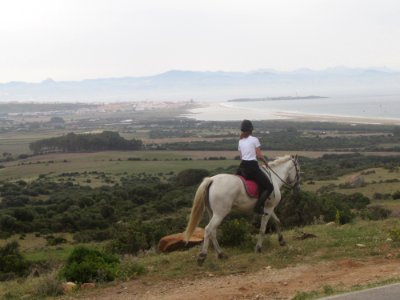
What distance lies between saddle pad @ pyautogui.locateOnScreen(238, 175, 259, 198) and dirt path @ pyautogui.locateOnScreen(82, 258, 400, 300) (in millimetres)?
1634

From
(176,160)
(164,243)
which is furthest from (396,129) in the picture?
(164,243)

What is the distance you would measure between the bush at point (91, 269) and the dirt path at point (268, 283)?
63cm

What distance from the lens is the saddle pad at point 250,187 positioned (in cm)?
1042

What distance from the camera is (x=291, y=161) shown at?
11930 millimetres

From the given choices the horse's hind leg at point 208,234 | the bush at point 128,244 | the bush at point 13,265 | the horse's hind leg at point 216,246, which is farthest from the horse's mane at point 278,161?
the bush at point 13,265

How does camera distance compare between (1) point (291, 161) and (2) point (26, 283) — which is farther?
(1) point (291, 161)

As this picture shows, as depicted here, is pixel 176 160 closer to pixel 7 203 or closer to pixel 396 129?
pixel 7 203

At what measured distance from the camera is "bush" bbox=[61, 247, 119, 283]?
992 centimetres

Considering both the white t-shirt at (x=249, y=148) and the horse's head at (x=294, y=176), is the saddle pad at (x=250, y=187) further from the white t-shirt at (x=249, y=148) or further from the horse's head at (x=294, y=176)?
the horse's head at (x=294, y=176)

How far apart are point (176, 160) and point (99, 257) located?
7617cm

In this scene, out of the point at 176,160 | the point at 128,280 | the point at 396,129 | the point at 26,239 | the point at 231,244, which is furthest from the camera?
the point at 396,129

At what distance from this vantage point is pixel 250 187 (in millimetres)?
10445

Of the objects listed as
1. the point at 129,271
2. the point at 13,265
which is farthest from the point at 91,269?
the point at 13,265

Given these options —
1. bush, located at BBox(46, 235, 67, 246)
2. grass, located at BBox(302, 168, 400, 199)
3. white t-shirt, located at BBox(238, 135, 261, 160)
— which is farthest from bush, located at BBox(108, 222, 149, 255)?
grass, located at BBox(302, 168, 400, 199)
